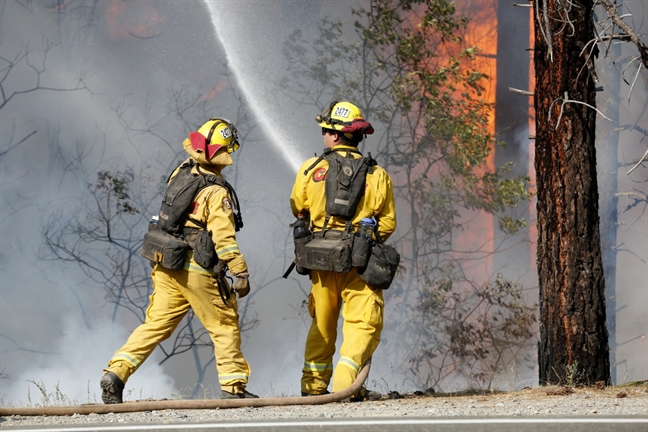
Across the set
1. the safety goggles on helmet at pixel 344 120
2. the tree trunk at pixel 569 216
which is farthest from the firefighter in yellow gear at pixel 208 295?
the tree trunk at pixel 569 216

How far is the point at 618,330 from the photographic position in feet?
37.1

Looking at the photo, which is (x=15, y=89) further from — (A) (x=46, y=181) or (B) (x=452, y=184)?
(B) (x=452, y=184)

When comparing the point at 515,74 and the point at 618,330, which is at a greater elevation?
the point at 515,74

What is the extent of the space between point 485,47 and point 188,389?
4.71 metres

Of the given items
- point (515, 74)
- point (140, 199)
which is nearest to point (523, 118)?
point (515, 74)

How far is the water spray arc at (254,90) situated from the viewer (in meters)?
9.93

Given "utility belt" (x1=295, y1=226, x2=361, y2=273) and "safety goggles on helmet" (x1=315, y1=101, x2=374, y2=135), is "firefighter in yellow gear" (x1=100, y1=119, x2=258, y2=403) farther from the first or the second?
"safety goggles on helmet" (x1=315, y1=101, x2=374, y2=135)

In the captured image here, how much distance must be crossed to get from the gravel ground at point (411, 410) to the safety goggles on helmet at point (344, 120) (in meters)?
1.77

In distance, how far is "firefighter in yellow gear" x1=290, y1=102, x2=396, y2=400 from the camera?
6.48 meters

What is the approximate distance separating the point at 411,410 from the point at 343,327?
1157 mm

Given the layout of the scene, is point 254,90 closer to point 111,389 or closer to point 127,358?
point 127,358

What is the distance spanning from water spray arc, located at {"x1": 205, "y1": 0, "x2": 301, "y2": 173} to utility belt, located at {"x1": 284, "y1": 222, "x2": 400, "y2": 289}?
368cm

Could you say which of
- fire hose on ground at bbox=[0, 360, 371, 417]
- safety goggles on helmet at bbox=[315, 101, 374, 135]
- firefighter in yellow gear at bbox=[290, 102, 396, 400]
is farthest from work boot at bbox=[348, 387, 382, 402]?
safety goggles on helmet at bbox=[315, 101, 374, 135]

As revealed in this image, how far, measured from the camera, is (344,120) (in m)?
6.60
